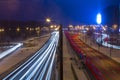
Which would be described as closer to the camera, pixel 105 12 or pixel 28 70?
pixel 28 70

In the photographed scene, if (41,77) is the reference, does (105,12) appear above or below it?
above

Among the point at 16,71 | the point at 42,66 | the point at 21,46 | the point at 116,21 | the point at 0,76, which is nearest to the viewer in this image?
the point at 0,76

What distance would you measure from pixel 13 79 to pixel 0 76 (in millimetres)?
1844

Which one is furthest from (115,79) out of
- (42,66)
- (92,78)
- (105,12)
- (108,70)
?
(105,12)

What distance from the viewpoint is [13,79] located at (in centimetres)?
3136

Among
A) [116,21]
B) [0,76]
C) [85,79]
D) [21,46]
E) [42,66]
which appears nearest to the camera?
[85,79]

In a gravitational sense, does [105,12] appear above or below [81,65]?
above

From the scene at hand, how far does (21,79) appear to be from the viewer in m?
30.5

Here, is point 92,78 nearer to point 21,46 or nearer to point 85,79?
point 85,79

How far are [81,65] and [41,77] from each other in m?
10.00

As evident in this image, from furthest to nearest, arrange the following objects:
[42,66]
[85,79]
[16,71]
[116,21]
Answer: [116,21] → [42,66] → [16,71] → [85,79]

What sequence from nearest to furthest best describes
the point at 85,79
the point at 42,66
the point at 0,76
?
the point at 85,79, the point at 0,76, the point at 42,66

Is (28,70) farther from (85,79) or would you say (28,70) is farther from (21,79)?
(85,79)

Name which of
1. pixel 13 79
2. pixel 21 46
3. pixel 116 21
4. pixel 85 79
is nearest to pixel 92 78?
pixel 85 79
